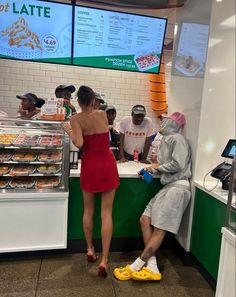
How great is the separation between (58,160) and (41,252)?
0.97m

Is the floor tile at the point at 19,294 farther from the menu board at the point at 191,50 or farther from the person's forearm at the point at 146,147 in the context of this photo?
the menu board at the point at 191,50

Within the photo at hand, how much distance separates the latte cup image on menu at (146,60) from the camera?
314 cm

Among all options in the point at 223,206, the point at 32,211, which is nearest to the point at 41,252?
the point at 32,211

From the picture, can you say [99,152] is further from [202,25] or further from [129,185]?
[202,25]

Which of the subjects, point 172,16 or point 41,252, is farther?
point 172,16

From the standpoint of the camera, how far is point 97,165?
8.06 ft

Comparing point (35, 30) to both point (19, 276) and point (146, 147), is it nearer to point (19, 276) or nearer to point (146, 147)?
point (146, 147)

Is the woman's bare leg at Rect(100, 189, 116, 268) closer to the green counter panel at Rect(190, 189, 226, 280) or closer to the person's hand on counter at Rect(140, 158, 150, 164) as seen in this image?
the green counter panel at Rect(190, 189, 226, 280)

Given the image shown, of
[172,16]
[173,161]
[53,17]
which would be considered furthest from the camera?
[172,16]

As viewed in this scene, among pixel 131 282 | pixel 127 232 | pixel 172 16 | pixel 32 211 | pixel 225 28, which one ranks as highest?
pixel 172 16

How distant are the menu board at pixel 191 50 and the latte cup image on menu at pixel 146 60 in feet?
0.78

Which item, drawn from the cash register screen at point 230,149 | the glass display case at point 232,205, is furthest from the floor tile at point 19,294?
the cash register screen at point 230,149

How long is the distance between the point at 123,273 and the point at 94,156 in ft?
3.65

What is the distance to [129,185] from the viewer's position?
2.90 meters
